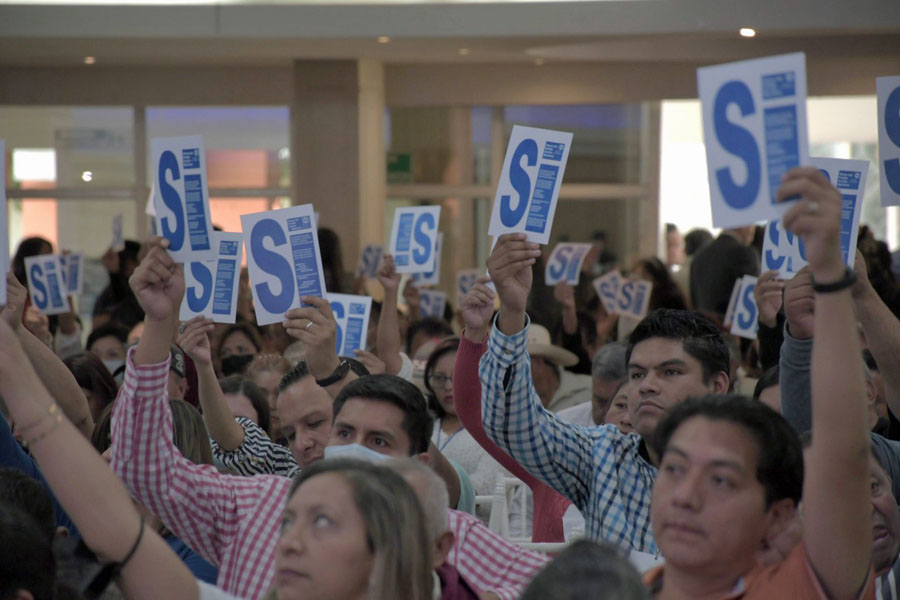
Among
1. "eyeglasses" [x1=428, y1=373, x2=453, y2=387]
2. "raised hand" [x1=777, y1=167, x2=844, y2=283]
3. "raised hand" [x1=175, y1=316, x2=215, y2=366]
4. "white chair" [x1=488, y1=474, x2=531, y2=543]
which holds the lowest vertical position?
"white chair" [x1=488, y1=474, x2=531, y2=543]

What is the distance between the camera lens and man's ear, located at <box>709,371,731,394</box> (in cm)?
303

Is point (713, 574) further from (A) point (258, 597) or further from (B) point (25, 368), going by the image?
(B) point (25, 368)

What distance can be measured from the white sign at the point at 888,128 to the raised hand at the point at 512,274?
3.55 ft

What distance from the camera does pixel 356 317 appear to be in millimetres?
4828

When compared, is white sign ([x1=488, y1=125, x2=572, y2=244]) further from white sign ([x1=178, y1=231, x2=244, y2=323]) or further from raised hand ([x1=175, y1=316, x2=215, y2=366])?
white sign ([x1=178, y1=231, x2=244, y2=323])

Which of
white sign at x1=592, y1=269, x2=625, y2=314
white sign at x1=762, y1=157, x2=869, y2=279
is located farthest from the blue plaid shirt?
white sign at x1=592, y1=269, x2=625, y2=314

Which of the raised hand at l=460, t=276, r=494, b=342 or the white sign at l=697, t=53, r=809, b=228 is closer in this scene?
the white sign at l=697, t=53, r=809, b=228

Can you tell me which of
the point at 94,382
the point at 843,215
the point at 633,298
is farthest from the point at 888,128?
the point at 633,298

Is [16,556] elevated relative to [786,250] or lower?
lower

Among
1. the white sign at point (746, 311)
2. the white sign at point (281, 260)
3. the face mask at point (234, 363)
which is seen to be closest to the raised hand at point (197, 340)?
the white sign at point (281, 260)

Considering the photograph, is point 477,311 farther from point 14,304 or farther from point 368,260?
point 368,260

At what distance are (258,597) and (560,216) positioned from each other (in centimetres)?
1062

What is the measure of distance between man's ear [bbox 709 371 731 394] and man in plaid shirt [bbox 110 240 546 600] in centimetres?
67

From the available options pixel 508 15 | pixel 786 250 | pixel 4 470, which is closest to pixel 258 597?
pixel 4 470
